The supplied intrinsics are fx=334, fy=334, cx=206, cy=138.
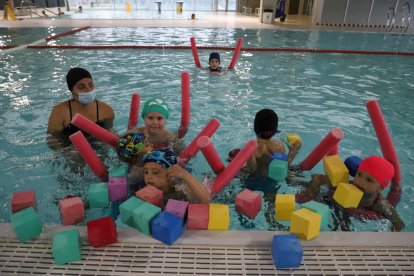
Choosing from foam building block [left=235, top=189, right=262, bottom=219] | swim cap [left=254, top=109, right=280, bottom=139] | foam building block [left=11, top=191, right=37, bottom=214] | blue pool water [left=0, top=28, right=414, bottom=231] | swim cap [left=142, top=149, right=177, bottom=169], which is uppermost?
swim cap [left=254, top=109, right=280, bottom=139]

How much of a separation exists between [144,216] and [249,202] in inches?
34.3

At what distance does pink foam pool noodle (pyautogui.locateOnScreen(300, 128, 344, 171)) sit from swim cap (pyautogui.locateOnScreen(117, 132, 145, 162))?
1643 millimetres

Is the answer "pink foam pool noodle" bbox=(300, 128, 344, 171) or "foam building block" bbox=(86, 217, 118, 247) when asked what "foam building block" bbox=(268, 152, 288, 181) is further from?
Answer: "foam building block" bbox=(86, 217, 118, 247)

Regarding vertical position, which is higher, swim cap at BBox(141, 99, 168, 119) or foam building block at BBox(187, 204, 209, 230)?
swim cap at BBox(141, 99, 168, 119)

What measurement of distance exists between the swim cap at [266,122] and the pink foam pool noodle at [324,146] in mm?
450

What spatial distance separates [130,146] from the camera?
324 centimetres

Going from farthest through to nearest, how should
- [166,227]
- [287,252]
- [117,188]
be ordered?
[117,188], [166,227], [287,252]

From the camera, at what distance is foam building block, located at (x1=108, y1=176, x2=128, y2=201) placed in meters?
2.94

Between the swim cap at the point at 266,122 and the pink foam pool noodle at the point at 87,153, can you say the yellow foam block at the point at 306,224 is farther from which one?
the pink foam pool noodle at the point at 87,153

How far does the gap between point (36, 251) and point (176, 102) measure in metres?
4.60

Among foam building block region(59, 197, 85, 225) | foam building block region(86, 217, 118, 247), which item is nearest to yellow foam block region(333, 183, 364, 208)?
foam building block region(86, 217, 118, 247)

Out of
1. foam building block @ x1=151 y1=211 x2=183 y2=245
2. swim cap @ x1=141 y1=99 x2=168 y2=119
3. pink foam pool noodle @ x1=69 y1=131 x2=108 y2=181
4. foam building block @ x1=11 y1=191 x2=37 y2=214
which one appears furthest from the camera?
swim cap @ x1=141 y1=99 x2=168 y2=119

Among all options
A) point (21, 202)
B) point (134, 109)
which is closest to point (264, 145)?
point (134, 109)

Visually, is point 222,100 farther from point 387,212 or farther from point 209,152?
point 387,212
